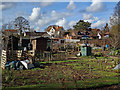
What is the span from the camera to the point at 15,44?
78.8 ft

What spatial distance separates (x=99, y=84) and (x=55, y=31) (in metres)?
50.8

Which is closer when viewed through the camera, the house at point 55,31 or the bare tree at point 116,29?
the bare tree at point 116,29

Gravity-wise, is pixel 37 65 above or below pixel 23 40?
below

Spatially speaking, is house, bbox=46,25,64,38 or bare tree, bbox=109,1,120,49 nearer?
bare tree, bbox=109,1,120,49

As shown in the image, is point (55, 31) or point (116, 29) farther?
point (55, 31)

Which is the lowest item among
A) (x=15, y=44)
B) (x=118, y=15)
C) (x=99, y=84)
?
(x=99, y=84)

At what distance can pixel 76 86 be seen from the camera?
6059 millimetres

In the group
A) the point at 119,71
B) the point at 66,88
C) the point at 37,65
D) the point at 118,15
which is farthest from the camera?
the point at 118,15

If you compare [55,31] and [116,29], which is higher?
[55,31]

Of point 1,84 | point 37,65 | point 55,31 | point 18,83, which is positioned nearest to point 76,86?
point 18,83

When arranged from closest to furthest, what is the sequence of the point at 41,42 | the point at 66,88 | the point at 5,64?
the point at 66,88 → the point at 5,64 → the point at 41,42

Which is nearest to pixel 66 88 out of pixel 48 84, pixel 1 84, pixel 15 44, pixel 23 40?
pixel 48 84

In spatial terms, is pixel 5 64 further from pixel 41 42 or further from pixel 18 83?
pixel 41 42

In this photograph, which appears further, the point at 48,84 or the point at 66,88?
the point at 48,84
